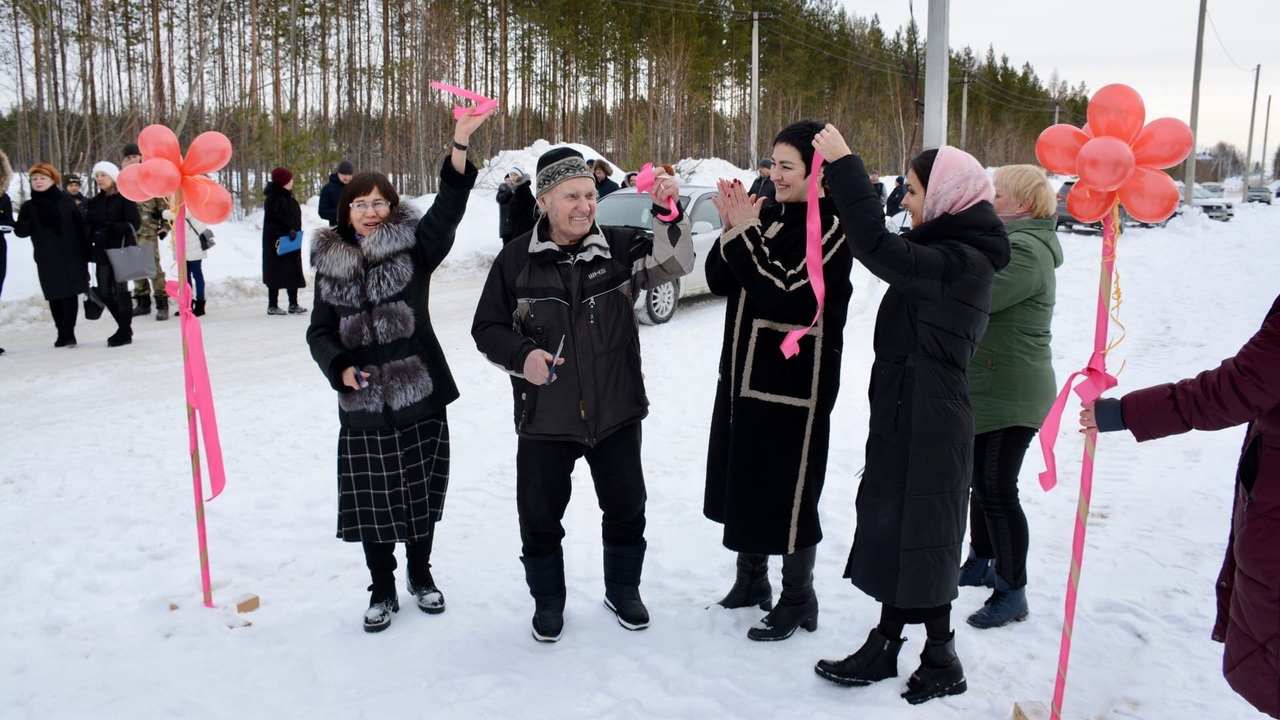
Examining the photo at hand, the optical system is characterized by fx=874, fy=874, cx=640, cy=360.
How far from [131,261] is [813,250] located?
26.2 ft

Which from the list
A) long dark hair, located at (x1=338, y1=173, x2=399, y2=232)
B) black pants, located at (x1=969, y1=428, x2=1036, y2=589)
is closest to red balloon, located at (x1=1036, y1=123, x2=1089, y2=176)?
black pants, located at (x1=969, y1=428, x2=1036, y2=589)

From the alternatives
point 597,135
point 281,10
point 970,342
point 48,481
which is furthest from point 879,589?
point 597,135

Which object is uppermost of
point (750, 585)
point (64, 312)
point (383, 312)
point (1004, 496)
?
point (383, 312)

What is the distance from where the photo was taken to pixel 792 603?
3420 mm

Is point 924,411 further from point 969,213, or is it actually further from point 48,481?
point 48,481

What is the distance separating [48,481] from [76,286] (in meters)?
4.31

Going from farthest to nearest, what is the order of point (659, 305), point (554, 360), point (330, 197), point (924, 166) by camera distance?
point (330, 197)
point (659, 305)
point (554, 360)
point (924, 166)

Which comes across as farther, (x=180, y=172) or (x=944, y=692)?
(x=180, y=172)

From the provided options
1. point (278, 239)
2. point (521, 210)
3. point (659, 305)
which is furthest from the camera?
point (278, 239)

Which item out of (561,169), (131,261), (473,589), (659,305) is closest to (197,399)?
(473,589)

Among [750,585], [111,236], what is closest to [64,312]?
[111,236]

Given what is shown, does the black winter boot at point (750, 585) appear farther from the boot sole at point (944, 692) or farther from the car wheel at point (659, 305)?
the car wheel at point (659, 305)

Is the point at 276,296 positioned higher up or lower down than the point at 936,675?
higher up

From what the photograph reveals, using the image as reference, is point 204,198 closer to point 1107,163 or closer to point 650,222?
point 1107,163
